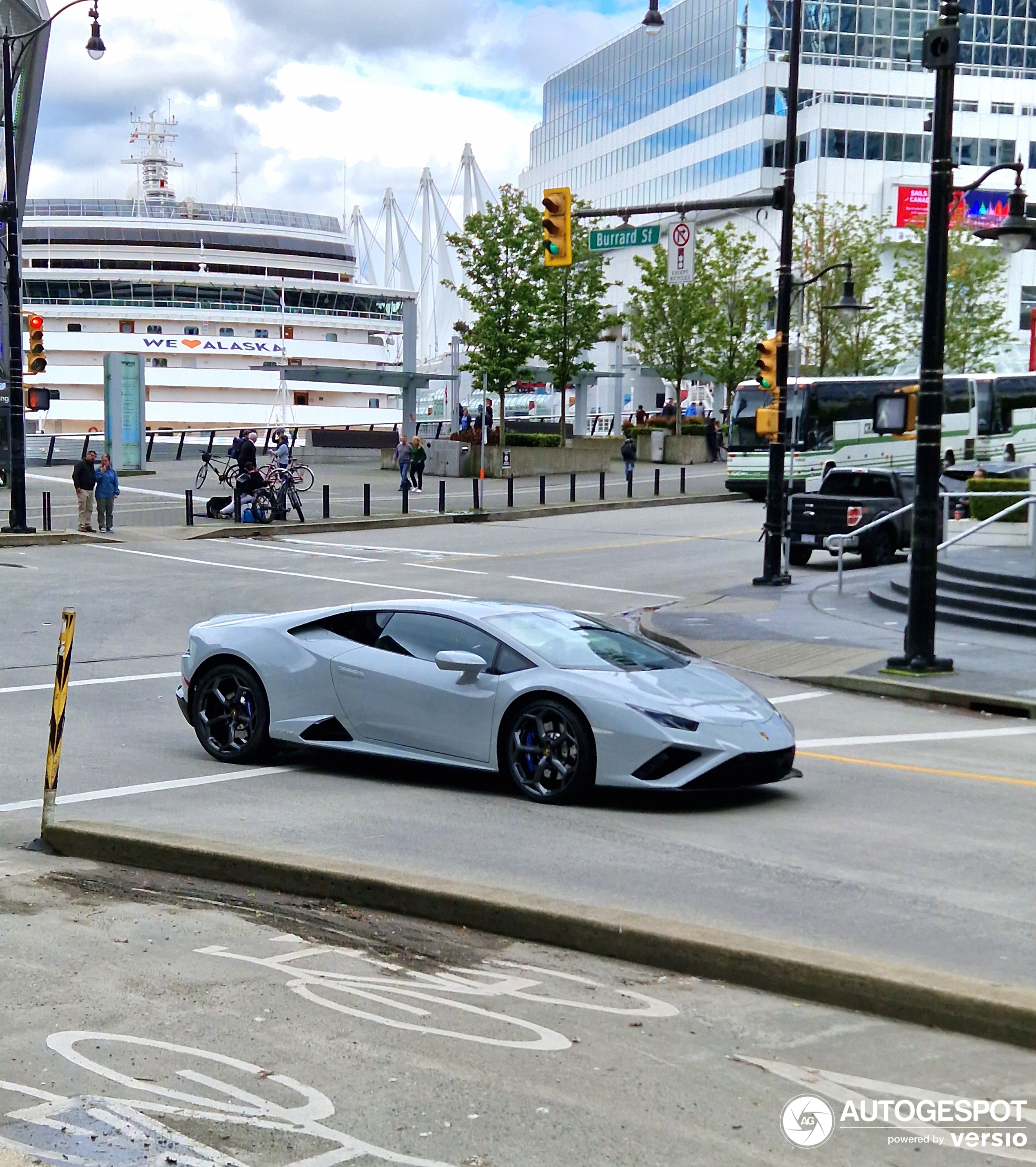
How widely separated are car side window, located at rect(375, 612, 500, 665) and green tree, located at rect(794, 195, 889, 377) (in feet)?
159

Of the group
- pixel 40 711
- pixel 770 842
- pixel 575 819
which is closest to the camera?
pixel 770 842

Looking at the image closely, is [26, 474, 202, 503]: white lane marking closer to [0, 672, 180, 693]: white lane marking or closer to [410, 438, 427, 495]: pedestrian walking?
[410, 438, 427, 495]: pedestrian walking

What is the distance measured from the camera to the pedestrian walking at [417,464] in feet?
137

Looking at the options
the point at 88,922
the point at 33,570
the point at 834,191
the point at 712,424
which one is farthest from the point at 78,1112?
the point at 834,191

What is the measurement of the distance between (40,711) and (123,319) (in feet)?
211

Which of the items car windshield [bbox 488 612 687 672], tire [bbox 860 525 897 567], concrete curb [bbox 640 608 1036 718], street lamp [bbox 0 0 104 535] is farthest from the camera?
street lamp [bbox 0 0 104 535]

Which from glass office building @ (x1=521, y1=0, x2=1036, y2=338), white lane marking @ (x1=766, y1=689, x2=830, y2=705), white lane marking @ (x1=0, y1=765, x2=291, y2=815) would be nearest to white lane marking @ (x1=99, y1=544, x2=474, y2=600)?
white lane marking @ (x1=766, y1=689, x2=830, y2=705)

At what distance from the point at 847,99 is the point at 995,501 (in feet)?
190

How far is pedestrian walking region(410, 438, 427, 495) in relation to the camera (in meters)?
41.8

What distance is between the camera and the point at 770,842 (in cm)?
841

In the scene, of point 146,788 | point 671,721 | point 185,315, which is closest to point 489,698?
point 671,721

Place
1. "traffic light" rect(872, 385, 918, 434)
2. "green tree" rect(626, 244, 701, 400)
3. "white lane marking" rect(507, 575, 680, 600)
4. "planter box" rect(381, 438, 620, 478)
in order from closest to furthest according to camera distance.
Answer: "traffic light" rect(872, 385, 918, 434)
"white lane marking" rect(507, 575, 680, 600)
"planter box" rect(381, 438, 620, 478)
"green tree" rect(626, 244, 701, 400)

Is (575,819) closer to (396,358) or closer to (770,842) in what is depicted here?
(770,842)

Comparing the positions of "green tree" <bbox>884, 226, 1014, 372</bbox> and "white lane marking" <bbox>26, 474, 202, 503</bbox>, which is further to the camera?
"green tree" <bbox>884, 226, 1014, 372</bbox>
